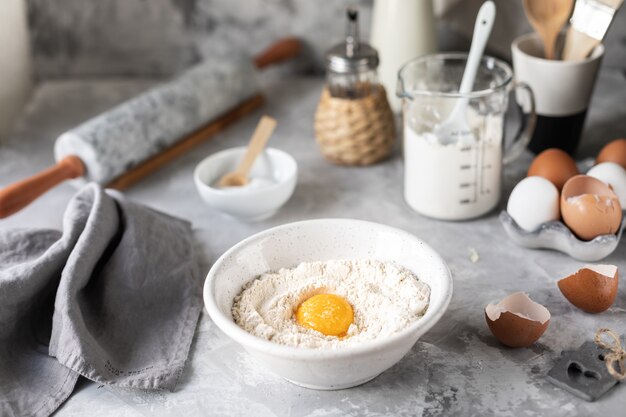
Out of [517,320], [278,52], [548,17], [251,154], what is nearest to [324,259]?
[517,320]

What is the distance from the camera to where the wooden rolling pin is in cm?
128

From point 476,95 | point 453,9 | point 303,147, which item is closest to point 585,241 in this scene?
point 476,95

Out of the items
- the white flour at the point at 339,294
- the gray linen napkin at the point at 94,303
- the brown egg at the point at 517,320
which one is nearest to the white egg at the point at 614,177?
the brown egg at the point at 517,320

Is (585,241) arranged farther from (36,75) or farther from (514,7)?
(36,75)

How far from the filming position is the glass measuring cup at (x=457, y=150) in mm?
1161

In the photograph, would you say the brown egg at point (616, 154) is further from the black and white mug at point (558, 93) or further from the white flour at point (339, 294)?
the white flour at point (339, 294)

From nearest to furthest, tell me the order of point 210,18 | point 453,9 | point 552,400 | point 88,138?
point 552,400 < point 88,138 < point 453,9 < point 210,18

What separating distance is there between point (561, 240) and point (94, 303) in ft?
2.13

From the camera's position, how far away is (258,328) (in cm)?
86

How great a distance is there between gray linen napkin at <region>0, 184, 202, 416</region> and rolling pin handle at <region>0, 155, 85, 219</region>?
110 mm

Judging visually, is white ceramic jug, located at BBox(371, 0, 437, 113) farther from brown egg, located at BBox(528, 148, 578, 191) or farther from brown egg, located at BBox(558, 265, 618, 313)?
brown egg, located at BBox(558, 265, 618, 313)

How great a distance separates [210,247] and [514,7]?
0.83 m

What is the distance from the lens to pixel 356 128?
4.41ft

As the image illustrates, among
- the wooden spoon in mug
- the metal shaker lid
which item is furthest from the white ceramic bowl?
the wooden spoon in mug
